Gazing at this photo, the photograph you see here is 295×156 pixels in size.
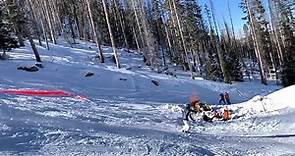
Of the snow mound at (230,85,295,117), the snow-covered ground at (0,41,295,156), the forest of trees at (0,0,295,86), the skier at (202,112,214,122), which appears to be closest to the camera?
the snow-covered ground at (0,41,295,156)

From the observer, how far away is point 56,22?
227 feet

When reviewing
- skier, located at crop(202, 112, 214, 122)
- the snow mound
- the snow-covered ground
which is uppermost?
the snow-covered ground

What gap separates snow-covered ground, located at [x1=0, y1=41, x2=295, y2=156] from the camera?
1350cm

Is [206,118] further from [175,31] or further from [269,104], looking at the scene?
[175,31]

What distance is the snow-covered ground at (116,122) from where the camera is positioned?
13500mm

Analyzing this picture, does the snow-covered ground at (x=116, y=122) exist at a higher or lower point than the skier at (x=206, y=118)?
higher

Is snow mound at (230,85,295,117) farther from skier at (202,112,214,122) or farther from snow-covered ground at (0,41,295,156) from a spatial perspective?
skier at (202,112,214,122)

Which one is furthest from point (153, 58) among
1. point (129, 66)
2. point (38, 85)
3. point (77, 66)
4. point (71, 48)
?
point (38, 85)

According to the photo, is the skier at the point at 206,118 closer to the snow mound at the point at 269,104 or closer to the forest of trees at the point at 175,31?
the snow mound at the point at 269,104

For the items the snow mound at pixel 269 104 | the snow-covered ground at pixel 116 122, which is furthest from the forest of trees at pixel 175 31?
the snow mound at pixel 269 104

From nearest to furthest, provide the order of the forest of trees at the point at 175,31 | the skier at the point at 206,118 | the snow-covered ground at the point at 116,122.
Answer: the snow-covered ground at the point at 116,122 < the skier at the point at 206,118 < the forest of trees at the point at 175,31

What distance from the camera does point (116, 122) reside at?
18.0m

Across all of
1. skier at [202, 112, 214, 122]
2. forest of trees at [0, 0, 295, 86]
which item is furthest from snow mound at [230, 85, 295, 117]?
forest of trees at [0, 0, 295, 86]

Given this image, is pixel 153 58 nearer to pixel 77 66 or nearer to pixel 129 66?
pixel 129 66
